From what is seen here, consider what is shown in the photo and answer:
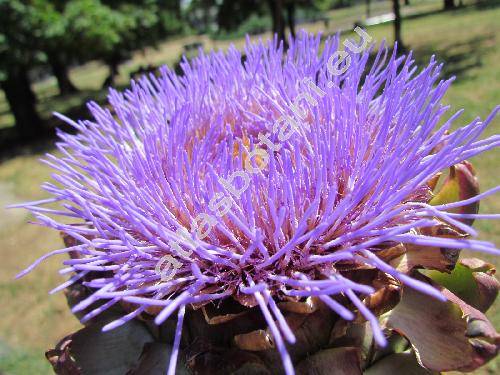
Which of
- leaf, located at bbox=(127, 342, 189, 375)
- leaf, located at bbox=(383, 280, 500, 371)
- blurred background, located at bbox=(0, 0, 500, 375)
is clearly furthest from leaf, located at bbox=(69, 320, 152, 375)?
blurred background, located at bbox=(0, 0, 500, 375)

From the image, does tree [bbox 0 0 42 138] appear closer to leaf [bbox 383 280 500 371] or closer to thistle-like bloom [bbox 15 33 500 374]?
thistle-like bloom [bbox 15 33 500 374]

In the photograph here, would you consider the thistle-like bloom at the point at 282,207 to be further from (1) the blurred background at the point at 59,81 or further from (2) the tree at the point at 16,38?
(2) the tree at the point at 16,38

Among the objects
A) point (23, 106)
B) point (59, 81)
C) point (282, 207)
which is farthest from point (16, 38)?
point (59, 81)

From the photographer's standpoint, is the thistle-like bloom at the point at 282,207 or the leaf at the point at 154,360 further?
the leaf at the point at 154,360

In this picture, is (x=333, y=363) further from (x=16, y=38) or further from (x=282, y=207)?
(x=16, y=38)

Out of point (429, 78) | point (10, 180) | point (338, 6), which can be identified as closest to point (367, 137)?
point (429, 78)

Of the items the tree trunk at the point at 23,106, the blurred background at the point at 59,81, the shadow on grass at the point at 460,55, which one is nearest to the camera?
the blurred background at the point at 59,81

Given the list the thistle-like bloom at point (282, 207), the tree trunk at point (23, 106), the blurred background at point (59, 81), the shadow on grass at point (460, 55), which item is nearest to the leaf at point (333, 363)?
the thistle-like bloom at point (282, 207)
